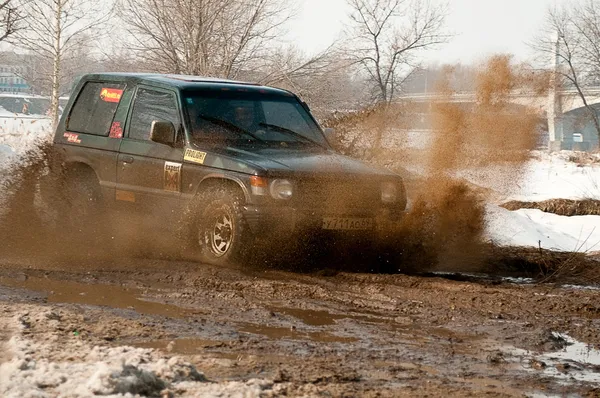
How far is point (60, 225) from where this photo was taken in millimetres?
9359

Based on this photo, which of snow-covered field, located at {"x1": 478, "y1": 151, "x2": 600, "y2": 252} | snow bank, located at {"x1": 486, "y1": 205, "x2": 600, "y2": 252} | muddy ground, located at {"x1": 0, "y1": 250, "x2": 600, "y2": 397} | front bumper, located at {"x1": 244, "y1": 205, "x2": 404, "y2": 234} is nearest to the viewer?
muddy ground, located at {"x1": 0, "y1": 250, "x2": 600, "y2": 397}

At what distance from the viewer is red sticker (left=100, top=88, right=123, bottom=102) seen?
30.9 feet

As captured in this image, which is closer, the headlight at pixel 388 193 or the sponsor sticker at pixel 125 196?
the headlight at pixel 388 193

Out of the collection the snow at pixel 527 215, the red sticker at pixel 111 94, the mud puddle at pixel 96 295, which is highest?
the red sticker at pixel 111 94

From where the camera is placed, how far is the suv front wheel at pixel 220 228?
775 cm

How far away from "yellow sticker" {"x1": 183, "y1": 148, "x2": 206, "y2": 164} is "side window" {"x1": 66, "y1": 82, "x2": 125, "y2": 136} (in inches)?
52.9

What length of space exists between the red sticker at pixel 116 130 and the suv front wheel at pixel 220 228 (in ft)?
4.74

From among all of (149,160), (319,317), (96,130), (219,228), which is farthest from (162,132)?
(319,317)

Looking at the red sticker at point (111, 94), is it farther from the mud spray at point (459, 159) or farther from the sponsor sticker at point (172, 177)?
the mud spray at point (459, 159)

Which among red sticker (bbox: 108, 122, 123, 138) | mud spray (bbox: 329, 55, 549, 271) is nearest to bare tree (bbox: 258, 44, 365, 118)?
mud spray (bbox: 329, 55, 549, 271)

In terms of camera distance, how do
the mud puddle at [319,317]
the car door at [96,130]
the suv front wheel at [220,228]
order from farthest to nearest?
the car door at [96,130] < the suv front wheel at [220,228] < the mud puddle at [319,317]

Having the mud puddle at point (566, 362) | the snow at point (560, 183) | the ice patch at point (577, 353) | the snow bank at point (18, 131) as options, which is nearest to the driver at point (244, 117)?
the ice patch at point (577, 353)

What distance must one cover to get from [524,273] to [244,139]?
311 cm

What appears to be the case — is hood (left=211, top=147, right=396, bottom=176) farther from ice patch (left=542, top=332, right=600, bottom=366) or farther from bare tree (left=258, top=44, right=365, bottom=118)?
bare tree (left=258, top=44, right=365, bottom=118)
